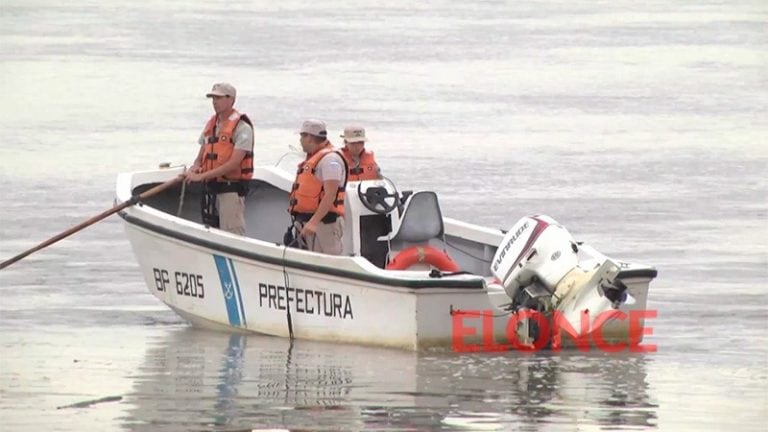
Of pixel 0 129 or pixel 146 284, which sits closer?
pixel 146 284

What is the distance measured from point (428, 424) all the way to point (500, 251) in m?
2.42

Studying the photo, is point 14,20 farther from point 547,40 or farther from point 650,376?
point 650,376

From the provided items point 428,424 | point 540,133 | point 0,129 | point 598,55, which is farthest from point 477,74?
point 428,424

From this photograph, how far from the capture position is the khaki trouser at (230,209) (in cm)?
1419

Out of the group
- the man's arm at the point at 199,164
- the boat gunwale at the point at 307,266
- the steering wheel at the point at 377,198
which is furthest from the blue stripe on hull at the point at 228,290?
the steering wheel at the point at 377,198

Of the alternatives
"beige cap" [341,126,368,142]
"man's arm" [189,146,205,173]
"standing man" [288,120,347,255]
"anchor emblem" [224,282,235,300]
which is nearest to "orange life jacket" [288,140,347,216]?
"standing man" [288,120,347,255]

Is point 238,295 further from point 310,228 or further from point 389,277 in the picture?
point 389,277

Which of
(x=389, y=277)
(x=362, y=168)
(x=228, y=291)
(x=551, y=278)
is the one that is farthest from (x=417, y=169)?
(x=551, y=278)

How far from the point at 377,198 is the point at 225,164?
0.99m

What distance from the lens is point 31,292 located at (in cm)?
1562

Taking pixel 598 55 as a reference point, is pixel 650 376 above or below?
below

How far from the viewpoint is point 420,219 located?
13.7 meters

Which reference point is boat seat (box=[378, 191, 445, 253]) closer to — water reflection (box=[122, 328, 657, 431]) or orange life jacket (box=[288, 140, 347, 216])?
orange life jacket (box=[288, 140, 347, 216])

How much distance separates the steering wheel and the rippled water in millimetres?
1101
